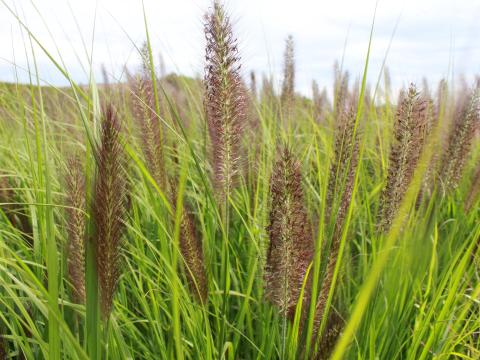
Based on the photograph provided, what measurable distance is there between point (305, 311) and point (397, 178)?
0.57m

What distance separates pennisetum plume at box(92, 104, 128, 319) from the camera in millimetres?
999

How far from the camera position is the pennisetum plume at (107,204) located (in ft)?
3.28

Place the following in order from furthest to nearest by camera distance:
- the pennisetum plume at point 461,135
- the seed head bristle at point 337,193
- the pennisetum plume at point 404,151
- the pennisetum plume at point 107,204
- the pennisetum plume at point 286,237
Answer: the pennisetum plume at point 461,135
the pennisetum plume at point 404,151
the seed head bristle at point 337,193
the pennisetum plume at point 286,237
the pennisetum plume at point 107,204

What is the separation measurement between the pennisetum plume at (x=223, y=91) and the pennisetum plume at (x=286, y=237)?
197 mm

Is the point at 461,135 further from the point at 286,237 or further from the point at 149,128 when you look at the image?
the point at 149,128

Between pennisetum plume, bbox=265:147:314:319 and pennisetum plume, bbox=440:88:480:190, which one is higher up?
pennisetum plume, bbox=440:88:480:190

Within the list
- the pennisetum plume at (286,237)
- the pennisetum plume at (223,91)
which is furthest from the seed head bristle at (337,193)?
the pennisetum plume at (223,91)

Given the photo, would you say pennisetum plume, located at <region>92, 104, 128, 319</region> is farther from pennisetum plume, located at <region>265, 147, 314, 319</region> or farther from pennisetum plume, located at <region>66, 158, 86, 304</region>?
pennisetum plume, located at <region>265, 147, 314, 319</region>

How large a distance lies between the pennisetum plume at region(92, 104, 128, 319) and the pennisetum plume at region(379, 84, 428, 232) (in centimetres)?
103

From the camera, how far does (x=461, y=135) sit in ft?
7.59

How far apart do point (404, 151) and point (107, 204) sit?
→ 3.64 ft

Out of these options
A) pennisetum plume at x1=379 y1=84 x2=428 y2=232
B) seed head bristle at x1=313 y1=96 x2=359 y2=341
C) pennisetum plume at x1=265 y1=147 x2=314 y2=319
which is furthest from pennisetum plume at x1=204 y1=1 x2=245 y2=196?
pennisetum plume at x1=379 y1=84 x2=428 y2=232

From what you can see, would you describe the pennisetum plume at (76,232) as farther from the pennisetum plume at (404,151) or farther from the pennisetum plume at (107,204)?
the pennisetum plume at (404,151)

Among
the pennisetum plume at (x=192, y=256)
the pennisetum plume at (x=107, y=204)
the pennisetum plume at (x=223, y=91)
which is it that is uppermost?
the pennisetum plume at (x=223, y=91)
